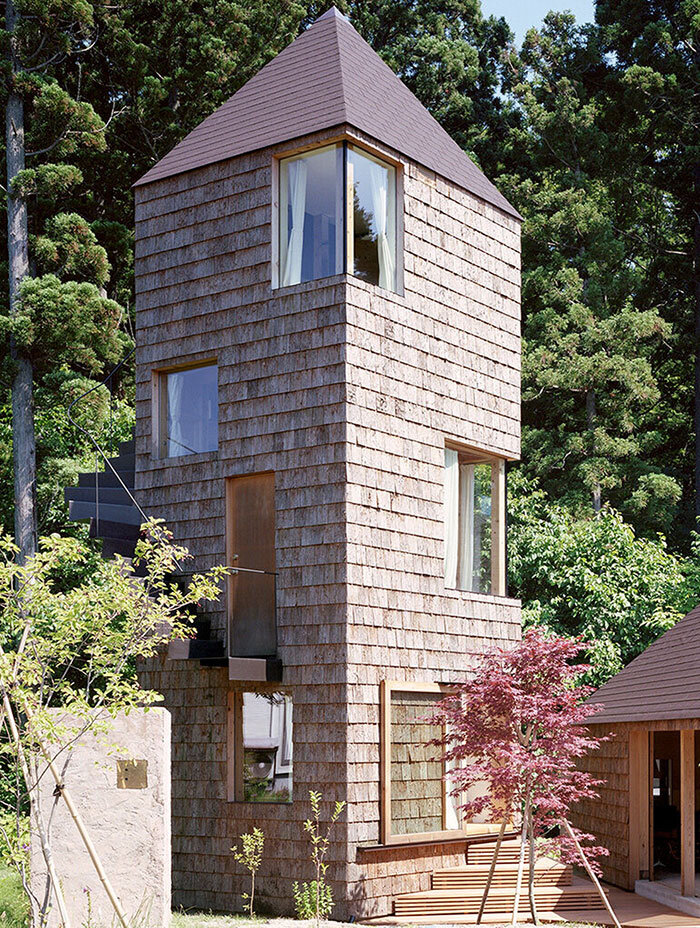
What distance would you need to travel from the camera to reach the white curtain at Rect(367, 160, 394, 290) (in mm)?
12773

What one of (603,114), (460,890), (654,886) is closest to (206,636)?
(460,890)

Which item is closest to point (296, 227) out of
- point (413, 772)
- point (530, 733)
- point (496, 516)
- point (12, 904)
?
point (496, 516)

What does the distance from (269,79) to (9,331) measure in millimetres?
7705

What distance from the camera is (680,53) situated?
91.1 feet

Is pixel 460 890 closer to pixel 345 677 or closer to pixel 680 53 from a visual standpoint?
pixel 345 677

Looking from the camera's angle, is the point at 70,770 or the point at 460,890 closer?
the point at 70,770

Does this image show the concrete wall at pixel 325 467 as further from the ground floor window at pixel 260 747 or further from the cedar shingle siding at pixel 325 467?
the ground floor window at pixel 260 747

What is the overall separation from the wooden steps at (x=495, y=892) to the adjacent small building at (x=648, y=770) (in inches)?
40.8

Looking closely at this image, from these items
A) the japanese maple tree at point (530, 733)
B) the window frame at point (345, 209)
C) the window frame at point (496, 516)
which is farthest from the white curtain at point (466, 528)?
the japanese maple tree at point (530, 733)

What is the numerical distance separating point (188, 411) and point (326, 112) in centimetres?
361

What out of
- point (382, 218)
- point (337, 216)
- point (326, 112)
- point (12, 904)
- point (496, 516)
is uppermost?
point (326, 112)

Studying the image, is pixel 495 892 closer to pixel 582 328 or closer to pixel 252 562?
pixel 252 562

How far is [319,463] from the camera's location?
39.8ft

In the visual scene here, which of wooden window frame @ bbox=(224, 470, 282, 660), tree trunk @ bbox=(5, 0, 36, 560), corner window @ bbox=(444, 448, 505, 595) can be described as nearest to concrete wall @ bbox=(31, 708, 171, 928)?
wooden window frame @ bbox=(224, 470, 282, 660)
